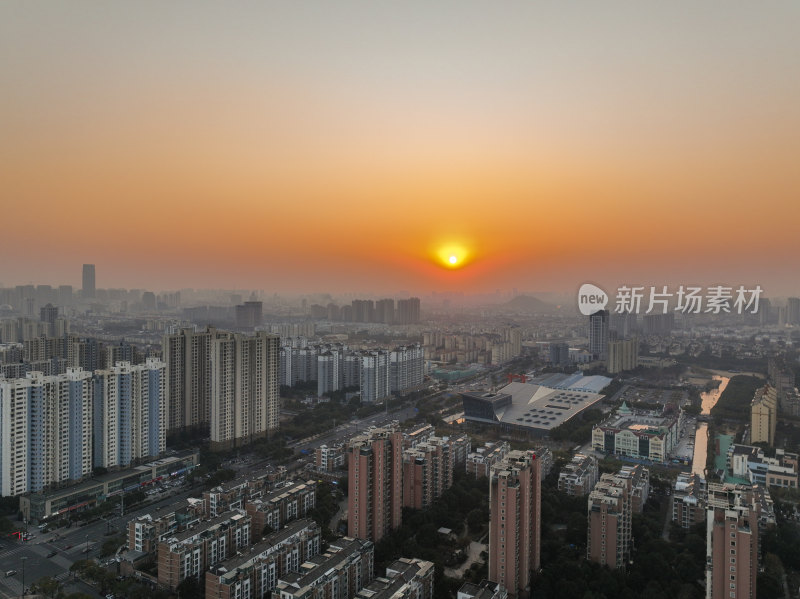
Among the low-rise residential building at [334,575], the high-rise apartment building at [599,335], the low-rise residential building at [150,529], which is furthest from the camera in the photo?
the high-rise apartment building at [599,335]

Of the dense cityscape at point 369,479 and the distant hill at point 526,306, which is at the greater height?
the distant hill at point 526,306

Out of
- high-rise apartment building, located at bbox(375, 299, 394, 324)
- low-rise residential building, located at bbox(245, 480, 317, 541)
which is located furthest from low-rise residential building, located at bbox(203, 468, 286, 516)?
high-rise apartment building, located at bbox(375, 299, 394, 324)

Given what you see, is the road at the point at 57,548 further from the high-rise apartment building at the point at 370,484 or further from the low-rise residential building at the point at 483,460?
the low-rise residential building at the point at 483,460

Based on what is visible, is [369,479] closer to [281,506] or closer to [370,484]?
[370,484]

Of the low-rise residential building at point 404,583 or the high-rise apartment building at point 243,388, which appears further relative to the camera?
the high-rise apartment building at point 243,388

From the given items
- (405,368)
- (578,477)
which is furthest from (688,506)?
(405,368)

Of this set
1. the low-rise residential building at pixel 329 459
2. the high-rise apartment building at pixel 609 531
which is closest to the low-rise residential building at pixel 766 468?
the high-rise apartment building at pixel 609 531

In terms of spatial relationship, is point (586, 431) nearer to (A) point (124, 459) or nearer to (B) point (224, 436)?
(B) point (224, 436)

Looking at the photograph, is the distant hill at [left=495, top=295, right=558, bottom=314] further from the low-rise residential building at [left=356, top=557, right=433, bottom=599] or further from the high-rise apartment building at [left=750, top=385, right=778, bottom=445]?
the low-rise residential building at [left=356, top=557, right=433, bottom=599]
